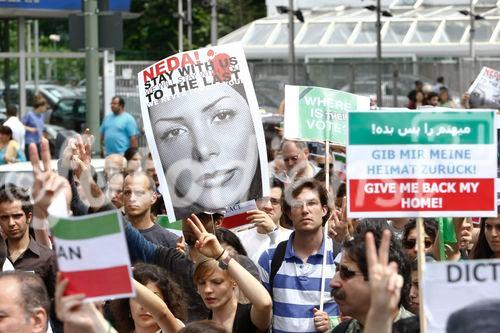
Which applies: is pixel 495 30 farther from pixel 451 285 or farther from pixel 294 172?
pixel 451 285

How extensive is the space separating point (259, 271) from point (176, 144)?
47.9 inches

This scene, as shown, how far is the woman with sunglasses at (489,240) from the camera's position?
786 cm

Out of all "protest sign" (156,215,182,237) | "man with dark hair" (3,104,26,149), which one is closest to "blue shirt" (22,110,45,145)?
"man with dark hair" (3,104,26,149)

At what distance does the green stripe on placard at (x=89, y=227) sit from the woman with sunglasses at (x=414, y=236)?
3236 millimetres

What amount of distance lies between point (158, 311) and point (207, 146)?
174 cm

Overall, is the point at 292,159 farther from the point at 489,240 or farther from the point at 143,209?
the point at 489,240

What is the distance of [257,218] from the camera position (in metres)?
8.68

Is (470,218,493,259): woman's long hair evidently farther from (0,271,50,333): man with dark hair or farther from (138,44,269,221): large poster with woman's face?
(0,271,50,333): man with dark hair

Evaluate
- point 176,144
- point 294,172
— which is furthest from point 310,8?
point 176,144

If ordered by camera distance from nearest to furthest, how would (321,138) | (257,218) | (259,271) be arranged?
(259,271) → (257,218) → (321,138)

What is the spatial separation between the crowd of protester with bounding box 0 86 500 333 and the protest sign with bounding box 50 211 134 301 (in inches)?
1.9

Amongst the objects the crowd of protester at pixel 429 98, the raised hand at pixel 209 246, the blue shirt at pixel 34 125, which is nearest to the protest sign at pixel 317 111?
the raised hand at pixel 209 246

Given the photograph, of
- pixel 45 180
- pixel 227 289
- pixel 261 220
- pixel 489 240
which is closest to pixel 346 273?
pixel 227 289

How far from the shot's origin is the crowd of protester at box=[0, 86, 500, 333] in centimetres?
580
